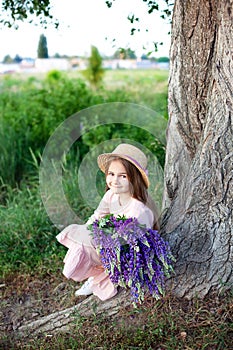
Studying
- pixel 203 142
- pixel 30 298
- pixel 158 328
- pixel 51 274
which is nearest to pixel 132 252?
pixel 158 328

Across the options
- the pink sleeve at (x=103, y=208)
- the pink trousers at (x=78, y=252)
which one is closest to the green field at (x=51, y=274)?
the pink trousers at (x=78, y=252)

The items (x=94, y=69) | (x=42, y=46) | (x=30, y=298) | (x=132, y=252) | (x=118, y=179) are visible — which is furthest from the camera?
(x=94, y=69)

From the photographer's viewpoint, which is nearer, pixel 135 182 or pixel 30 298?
pixel 135 182

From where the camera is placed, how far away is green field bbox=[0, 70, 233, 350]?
3180mm

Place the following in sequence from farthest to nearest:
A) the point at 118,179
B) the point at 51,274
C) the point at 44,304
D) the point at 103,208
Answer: the point at 51,274
the point at 44,304
the point at 103,208
the point at 118,179

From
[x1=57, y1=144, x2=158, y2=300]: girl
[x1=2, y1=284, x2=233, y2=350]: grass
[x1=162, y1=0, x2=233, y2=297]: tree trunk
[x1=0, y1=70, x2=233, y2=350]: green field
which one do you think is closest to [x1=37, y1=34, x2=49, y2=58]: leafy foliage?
[x1=0, y1=70, x2=233, y2=350]: green field

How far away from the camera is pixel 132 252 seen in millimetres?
2990

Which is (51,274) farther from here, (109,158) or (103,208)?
(109,158)

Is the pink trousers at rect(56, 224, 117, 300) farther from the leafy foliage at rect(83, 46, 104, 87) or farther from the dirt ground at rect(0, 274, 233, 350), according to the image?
the leafy foliage at rect(83, 46, 104, 87)

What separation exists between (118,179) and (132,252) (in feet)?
1.32

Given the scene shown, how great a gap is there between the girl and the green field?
407mm

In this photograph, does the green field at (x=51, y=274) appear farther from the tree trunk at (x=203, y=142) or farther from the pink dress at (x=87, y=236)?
the pink dress at (x=87, y=236)

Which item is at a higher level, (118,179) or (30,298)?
(118,179)

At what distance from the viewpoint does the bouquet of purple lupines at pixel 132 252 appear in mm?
2975
